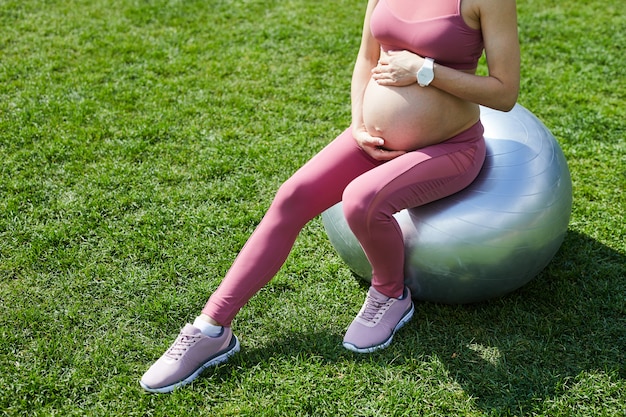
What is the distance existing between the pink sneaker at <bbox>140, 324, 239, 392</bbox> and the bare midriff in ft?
3.53

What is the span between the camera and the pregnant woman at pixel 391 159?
2742 millimetres

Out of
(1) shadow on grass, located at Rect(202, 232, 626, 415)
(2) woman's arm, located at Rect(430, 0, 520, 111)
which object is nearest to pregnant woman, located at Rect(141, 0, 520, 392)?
(2) woman's arm, located at Rect(430, 0, 520, 111)

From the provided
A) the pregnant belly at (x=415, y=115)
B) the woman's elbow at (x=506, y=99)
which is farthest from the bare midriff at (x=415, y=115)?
the woman's elbow at (x=506, y=99)

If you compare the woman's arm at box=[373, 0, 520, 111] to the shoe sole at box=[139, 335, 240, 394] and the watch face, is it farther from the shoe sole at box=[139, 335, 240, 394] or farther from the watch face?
the shoe sole at box=[139, 335, 240, 394]

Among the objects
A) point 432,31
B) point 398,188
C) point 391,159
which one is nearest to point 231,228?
point 391,159

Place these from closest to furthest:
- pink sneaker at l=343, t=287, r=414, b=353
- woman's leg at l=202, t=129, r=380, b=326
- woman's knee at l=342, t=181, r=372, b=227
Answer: woman's knee at l=342, t=181, r=372, b=227, woman's leg at l=202, t=129, r=380, b=326, pink sneaker at l=343, t=287, r=414, b=353

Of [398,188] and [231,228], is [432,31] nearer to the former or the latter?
[398,188]

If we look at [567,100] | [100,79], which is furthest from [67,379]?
[567,100]

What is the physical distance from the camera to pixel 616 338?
3055mm

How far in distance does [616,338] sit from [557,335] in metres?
0.25

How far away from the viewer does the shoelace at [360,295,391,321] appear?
9.98 ft

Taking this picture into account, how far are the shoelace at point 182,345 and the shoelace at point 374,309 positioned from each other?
732 millimetres

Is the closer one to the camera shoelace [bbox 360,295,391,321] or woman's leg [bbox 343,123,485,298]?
woman's leg [bbox 343,123,485,298]

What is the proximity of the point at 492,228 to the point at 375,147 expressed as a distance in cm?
59
